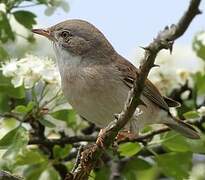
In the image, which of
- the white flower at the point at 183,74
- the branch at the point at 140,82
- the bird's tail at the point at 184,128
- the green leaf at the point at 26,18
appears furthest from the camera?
the white flower at the point at 183,74

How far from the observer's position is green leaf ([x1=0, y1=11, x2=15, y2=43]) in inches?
148

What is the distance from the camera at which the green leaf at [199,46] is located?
13.3 feet

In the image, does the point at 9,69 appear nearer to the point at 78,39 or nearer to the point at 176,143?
the point at 78,39

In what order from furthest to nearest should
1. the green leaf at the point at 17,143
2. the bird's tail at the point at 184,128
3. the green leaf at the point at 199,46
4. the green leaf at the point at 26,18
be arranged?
the green leaf at the point at 199,46
the bird's tail at the point at 184,128
the green leaf at the point at 26,18
the green leaf at the point at 17,143

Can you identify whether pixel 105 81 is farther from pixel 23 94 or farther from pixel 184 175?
pixel 184 175

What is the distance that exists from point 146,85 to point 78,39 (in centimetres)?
54

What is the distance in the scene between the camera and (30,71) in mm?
3527

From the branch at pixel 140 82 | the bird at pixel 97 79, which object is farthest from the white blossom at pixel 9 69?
the branch at pixel 140 82

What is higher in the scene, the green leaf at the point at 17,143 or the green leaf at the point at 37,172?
the green leaf at the point at 17,143

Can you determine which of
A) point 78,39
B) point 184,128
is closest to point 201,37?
point 184,128

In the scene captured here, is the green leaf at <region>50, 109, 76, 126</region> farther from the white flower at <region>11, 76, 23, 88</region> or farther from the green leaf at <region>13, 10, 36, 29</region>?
the green leaf at <region>13, 10, 36, 29</region>

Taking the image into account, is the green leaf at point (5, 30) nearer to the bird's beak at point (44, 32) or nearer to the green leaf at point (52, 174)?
the bird's beak at point (44, 32)

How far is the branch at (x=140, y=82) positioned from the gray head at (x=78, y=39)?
1515 mm

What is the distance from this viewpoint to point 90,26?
3928 mm
